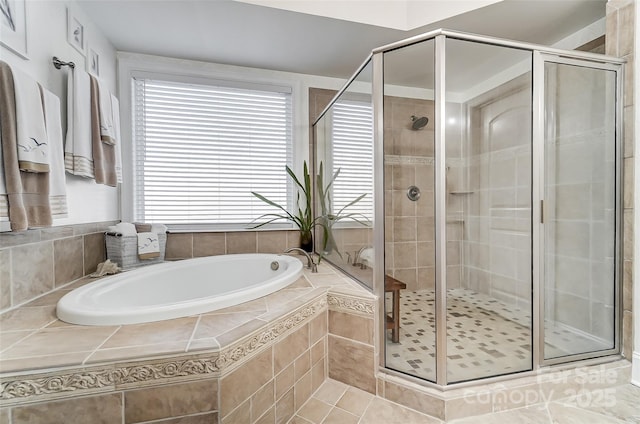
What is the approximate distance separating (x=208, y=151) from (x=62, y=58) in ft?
3.40

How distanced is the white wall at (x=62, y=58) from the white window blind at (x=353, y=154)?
170 centimetres

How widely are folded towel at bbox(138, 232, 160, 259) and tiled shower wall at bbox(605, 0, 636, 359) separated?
120 inches

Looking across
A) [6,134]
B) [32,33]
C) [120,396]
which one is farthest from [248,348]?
[32,33]

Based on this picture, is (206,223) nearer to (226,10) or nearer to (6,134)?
(6,134)

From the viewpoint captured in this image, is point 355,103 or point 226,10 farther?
point 355,103

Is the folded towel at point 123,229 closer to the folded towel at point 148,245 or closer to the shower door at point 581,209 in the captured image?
the folded towel at point 148,245

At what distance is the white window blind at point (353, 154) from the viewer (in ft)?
5.41

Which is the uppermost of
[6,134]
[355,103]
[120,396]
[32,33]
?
[32,33]

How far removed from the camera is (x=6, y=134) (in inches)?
40.8

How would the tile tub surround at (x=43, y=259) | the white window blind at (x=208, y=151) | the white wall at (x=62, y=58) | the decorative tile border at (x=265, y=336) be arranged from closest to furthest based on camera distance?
the decorative tile border at (x=265, y=336)
the tile tub surround at (x=43, y=259)
the white wall at (x=62, y=58)
the white window blind at (x=208, y=151)

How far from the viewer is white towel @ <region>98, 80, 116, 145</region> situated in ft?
5.45

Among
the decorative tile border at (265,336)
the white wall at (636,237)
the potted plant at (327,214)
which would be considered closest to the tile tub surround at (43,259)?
the decorative tile border at (265,336)

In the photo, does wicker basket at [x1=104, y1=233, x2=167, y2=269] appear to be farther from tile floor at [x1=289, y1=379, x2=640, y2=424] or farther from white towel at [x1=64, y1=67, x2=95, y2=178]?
tile floor at [x1=289, y1=379, x2=640, y2=424]

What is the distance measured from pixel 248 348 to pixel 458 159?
1.57 meters
